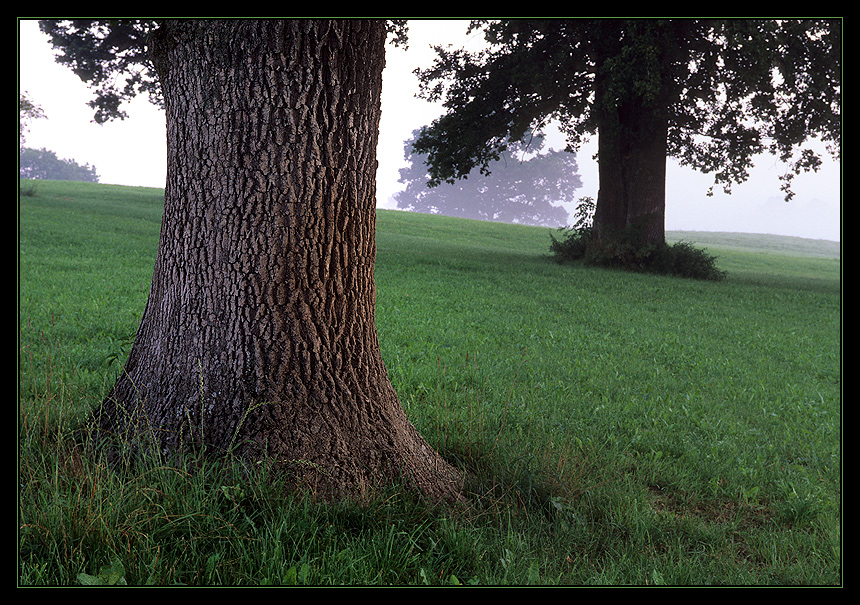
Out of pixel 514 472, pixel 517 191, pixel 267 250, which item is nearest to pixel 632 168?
pixel 514 472

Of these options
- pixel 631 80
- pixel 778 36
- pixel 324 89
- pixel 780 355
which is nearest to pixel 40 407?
pixel 324 89

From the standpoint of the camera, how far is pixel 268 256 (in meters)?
2.94

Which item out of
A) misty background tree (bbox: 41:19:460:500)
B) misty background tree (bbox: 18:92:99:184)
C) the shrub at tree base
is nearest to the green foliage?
the shrub at tree base

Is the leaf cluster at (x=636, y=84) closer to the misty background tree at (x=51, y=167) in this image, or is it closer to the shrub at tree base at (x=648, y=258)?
the shrub at tree base at (x=648, y=258)

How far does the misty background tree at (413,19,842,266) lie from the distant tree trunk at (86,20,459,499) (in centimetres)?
1414

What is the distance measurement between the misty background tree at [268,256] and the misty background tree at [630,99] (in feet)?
46.2

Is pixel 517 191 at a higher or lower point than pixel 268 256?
higher

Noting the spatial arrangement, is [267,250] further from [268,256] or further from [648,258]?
[648,258]

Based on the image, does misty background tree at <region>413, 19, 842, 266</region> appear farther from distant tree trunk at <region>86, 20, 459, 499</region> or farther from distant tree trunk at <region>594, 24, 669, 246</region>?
distant tree trunk at <region>86, 20, 459, 499</region>

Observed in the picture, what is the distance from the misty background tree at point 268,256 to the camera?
290 centimetres

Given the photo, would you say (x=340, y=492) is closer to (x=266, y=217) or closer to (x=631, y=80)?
(x=266, y=217)

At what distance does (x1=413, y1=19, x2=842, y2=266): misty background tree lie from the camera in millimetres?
16328

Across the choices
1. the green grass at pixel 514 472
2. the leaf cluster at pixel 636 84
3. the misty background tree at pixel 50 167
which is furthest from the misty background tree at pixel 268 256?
the misty background tree at pixel 50 167

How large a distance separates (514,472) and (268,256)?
79.0 inches
